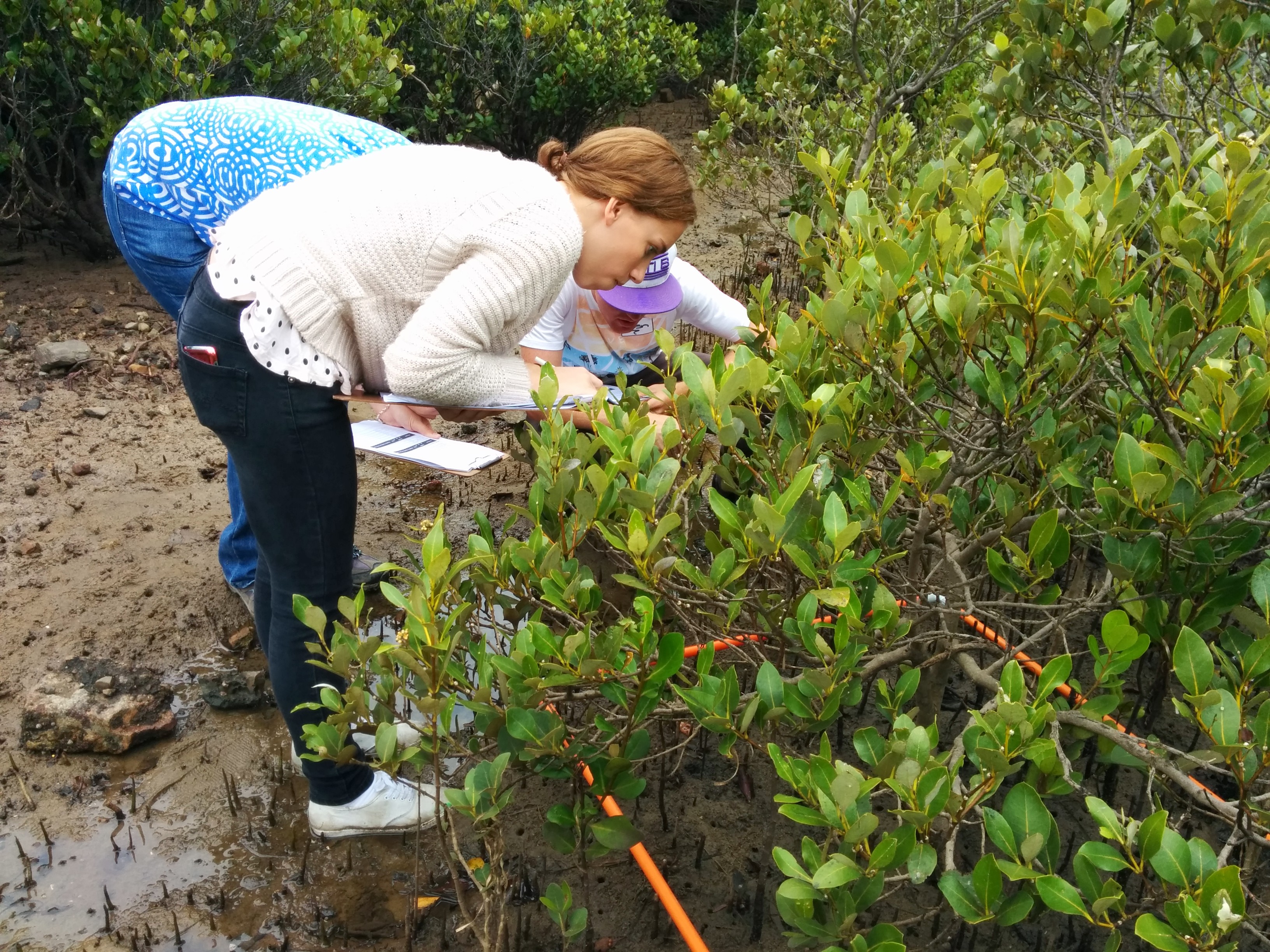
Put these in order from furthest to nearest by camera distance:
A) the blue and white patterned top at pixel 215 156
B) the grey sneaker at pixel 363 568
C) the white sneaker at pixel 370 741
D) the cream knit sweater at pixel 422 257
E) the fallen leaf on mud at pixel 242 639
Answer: the grey sneaker at pixel 363 568, the fallen leaf on mud at pixel 242 639, the white sneaker at pixel 370 741, the blue and white patterned top at pixel 215 156, the cream knit sweater at pixel 422 257

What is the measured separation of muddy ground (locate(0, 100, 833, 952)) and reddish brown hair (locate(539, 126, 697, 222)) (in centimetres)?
128

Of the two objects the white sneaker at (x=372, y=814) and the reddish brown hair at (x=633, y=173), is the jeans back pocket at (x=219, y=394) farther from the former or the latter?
the white sneaker at (x=372, y=814)

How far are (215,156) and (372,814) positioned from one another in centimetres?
150

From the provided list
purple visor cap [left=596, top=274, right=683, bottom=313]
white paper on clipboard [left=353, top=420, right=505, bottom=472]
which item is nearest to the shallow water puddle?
white paper on clipboard [left=353, top=420, right=505, bottom=472]

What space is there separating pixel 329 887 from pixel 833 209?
190cm

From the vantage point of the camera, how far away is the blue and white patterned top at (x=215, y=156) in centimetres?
227

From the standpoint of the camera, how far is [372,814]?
7.79 feet

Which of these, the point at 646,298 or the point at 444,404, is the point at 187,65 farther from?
the point at 444,404

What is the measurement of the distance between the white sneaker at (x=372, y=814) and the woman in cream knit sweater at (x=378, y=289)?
403 mm

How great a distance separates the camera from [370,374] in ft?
6.57

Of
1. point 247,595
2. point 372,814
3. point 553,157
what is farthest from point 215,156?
point 372,814

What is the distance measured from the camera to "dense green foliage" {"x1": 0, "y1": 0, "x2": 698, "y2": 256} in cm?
452

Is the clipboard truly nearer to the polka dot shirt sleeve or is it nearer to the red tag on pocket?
the polka dot shirt sleeve

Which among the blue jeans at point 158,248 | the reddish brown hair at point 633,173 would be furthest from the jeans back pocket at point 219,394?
the reddish brown hair at point 633,173
